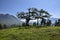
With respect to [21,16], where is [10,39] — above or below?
below

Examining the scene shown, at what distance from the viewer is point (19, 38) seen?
95.7 feet

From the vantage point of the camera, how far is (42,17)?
205ft

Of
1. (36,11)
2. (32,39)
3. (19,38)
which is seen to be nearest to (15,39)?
(19,38)

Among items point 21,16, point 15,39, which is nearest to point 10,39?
point 15,39

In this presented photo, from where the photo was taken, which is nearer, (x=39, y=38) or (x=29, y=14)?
(x=39, y=38)

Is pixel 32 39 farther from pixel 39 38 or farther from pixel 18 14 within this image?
pixel 18 14

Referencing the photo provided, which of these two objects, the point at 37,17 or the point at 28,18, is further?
the point at 37,17

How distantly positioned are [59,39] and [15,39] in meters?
8.85

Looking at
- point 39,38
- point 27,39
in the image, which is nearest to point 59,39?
point 39,38

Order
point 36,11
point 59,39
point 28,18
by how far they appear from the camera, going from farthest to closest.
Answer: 1. point 36,11
2. point 28,18
3. point 59,39

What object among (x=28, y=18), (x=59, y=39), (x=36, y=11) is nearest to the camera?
(x=59, y=39)

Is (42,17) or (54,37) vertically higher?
(42,17)

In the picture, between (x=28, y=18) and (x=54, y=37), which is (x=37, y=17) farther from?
(x=54, y=37)

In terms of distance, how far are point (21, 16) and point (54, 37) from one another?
33.9m
